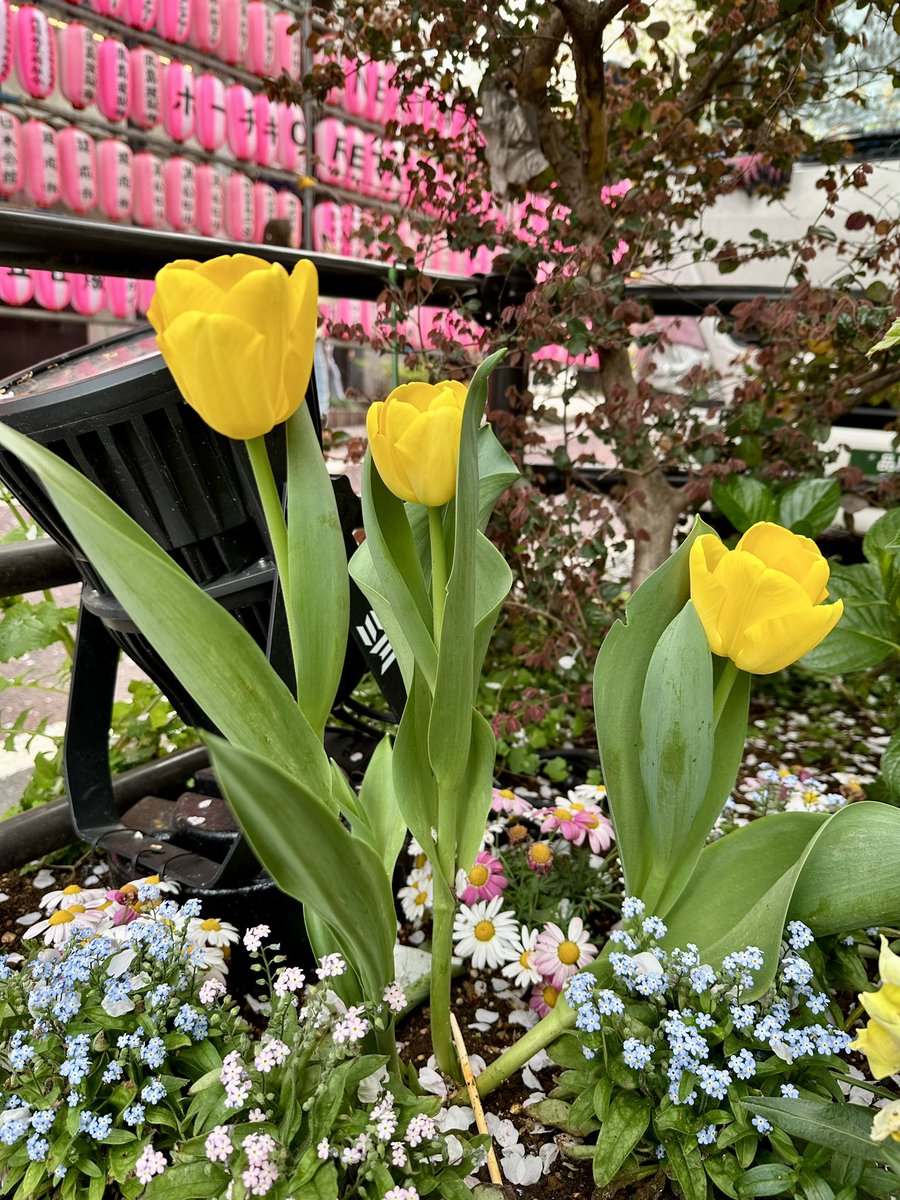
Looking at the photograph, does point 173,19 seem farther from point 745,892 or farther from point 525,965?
point 745,892

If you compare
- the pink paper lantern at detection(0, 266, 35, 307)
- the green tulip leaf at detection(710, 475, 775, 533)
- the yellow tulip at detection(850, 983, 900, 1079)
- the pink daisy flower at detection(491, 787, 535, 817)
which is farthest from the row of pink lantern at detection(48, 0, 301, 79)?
the yellow tulip at detection(850, 983, 900, 1079)

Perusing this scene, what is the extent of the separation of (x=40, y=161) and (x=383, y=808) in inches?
230

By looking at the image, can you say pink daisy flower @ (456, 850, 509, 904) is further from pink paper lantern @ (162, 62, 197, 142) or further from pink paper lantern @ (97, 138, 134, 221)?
pink paper lantern @ (162, 62, 197, 142)

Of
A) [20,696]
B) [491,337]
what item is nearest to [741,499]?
[491,337]

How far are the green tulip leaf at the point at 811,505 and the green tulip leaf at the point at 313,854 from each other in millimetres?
1539

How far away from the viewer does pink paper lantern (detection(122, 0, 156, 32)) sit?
5500mm

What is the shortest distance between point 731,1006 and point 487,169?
199 cm

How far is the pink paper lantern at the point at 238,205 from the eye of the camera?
21.3ft

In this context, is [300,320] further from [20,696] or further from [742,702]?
[20,696]

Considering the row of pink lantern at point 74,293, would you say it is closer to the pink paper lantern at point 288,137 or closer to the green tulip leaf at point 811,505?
the pink paper lantern at point 288,137

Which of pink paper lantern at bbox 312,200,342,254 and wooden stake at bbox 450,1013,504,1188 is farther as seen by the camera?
pink paper lantern at bbox 312,200,342,254

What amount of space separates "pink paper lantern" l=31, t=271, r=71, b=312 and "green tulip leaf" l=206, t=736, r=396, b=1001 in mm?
5686

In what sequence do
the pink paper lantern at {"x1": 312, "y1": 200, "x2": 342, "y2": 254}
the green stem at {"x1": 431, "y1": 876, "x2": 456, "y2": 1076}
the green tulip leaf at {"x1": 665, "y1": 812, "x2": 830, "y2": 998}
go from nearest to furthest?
1. the green tulip leaf at {"x1": 665, "y1": 812, "x2": 830, "y2": 998}
2. the green stem at {"x1": 431, "y1": 876, "x2": 456, "y2": 1076}
3. the pink paper lantern at {"x1": 312, "y1": 200, "x2": 342, "y2": 254}

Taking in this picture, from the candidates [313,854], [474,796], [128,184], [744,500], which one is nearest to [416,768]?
[474,796]
